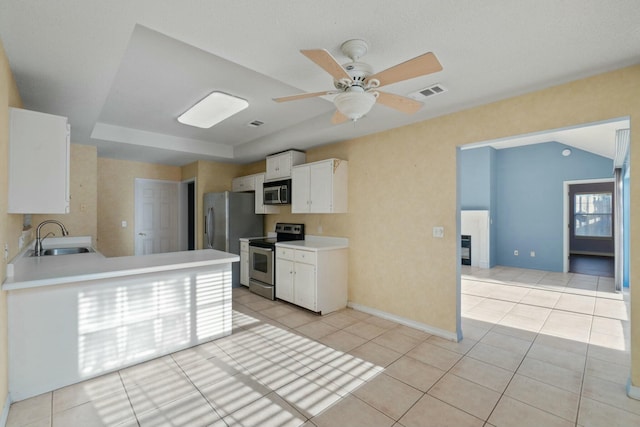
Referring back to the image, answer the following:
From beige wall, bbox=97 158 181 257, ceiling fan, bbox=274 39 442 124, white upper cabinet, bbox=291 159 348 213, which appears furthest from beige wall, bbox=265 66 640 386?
beige wall, bbox=97 158 181 257

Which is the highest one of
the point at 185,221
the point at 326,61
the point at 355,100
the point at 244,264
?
the point at 326,61

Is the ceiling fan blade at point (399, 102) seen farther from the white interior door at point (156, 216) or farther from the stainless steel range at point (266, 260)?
the white interior door at point (156, 216)

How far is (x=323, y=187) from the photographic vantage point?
4.01 m

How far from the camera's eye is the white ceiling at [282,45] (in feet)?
4.99

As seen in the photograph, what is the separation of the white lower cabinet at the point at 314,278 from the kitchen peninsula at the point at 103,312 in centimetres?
109

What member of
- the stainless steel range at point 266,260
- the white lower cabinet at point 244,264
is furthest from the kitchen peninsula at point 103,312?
the white lower cabinet at point 244,264

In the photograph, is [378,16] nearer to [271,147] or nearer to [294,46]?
[294,46]

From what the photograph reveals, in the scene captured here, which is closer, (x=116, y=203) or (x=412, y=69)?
(x=412, y=69)

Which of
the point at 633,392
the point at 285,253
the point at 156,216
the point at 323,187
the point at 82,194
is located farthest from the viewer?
the point at 156,216

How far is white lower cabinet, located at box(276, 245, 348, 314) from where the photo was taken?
372cm

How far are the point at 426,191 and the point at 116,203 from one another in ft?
18.7

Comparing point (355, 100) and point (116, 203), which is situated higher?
point (355, 100)

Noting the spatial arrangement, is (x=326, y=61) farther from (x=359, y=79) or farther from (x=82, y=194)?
(x=82, y=194)

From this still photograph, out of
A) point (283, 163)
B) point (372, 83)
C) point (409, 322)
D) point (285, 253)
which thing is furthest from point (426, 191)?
point (283, 163)
